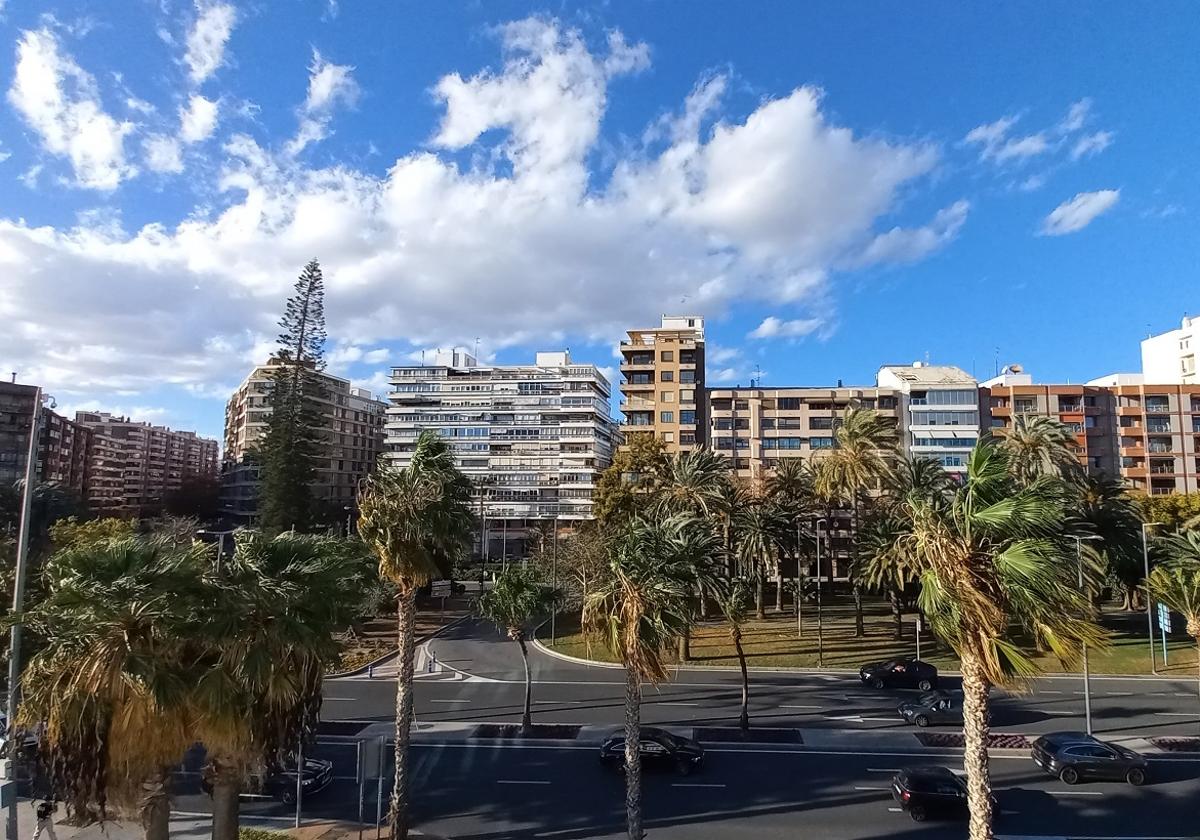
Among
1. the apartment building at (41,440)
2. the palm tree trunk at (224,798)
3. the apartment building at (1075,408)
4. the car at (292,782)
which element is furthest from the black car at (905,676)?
the apartment building at (41,440)

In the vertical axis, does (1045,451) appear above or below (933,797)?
above

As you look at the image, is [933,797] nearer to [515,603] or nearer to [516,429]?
[515,603]

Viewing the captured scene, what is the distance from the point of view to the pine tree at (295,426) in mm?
50719

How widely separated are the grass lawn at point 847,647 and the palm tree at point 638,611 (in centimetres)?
2000

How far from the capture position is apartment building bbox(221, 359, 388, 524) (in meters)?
96.6

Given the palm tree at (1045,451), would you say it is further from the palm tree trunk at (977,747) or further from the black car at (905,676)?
the palm tree trunk at (977,747)

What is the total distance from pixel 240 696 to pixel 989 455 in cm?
1251

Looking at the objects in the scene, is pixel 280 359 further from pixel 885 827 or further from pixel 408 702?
pixel 885 827

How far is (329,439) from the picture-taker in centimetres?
9888

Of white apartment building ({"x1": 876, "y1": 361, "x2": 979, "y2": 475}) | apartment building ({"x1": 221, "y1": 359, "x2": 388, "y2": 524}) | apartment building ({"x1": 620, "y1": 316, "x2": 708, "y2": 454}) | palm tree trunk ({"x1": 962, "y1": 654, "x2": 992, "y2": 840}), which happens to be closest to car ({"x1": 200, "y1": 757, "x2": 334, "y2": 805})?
palm tree trunk ({"x1": 962, "y1": 654, "x2": 992, "y2": 840})

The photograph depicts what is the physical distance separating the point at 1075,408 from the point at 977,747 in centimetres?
7927

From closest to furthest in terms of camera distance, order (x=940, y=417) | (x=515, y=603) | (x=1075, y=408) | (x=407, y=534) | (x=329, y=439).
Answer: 1. (x=407, y=534)
2. (x=515, y=603)
3. (x=940, y=417)
4. (x=1075, y=408)
5. (x=329, y=439)

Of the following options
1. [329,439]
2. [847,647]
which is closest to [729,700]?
[847,647]

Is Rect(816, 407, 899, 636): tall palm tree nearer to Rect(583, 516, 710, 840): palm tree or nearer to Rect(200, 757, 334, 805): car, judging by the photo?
Rect(583, 516, 710, 840): palm tree
